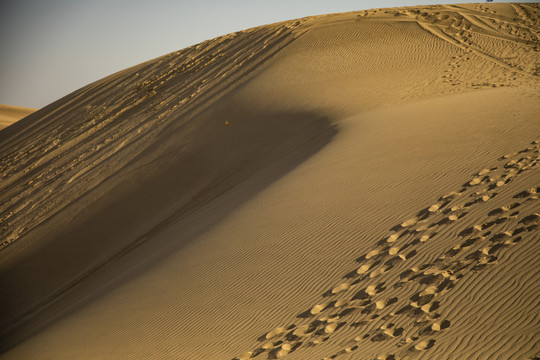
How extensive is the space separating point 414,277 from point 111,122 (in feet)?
54.3

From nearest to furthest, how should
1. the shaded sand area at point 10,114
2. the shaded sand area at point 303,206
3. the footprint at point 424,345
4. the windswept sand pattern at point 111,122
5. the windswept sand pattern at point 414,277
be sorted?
the footprint at point 424,345 < the windswept sand pattern at point 414,277 < the shaded sand area at point 303,206 < the windswept sand pattern at point 111,122 < the shaded sand area at point 10,114

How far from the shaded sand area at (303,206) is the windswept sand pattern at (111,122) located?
131 millimetres

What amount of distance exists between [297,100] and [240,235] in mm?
7721

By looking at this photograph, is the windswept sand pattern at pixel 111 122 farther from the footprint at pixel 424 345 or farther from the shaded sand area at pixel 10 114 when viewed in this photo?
the shaded sand area at pixel 10 114

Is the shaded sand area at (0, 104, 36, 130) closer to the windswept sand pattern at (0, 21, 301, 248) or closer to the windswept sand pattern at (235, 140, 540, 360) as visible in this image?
the windswept sand pattern at (0, 21, 301, 248)

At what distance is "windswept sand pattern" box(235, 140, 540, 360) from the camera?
5348 millimetres

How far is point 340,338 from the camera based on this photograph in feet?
18.4

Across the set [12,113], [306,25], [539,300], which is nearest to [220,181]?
[539,300]

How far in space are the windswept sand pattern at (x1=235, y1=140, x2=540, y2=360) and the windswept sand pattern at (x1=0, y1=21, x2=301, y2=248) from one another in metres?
10.7

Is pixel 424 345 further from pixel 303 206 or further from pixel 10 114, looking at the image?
pixel 10 114

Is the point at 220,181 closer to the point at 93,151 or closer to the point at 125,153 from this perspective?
the point at 125,153

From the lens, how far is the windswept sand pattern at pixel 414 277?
5.35m

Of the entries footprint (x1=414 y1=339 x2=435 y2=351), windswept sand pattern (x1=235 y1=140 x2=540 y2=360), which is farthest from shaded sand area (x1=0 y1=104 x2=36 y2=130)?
footprint (x1=414 y1=339 x2=435 y2=351)

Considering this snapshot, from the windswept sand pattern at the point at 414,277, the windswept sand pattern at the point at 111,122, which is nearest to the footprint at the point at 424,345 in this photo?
the windswept sand pattern at the point at 414,277
